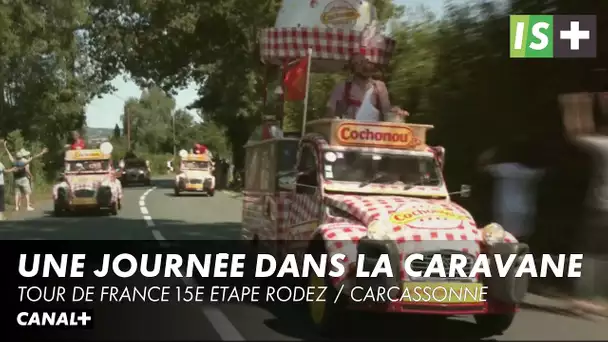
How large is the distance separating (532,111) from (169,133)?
130 meters

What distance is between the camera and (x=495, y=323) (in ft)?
26.7

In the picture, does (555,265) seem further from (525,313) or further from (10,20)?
(10,20)

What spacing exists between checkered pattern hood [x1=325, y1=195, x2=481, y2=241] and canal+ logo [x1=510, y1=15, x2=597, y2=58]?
3.60m

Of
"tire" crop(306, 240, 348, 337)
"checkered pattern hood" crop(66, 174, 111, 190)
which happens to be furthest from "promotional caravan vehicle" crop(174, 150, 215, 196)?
"tire" crop(306, 240, 348, 337)

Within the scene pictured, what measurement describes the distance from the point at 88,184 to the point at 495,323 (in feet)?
62.0

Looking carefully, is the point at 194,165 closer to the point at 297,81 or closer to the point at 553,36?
the point at 297,81

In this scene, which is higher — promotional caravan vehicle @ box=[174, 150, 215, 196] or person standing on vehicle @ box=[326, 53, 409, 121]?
person standing on vehicle @ box=[326, 53, 409, 121]

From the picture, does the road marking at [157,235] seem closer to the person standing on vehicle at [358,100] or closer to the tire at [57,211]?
the tire at [57,211]

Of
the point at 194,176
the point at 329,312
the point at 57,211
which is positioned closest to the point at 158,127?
the point at 194,176

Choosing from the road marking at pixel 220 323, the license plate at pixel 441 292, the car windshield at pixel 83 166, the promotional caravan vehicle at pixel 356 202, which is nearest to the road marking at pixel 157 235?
the promotional caravan vehicle at pixel 356 202

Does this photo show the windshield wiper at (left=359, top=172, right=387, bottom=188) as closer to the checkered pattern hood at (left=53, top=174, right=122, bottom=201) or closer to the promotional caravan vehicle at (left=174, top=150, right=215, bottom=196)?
the checkered pattern hood at (left=53, top=174, right=122, bottom=201)

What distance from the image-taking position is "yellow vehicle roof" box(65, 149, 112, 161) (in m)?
26.2

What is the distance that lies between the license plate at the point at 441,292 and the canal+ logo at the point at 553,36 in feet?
15.3

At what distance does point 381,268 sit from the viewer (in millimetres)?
7418
